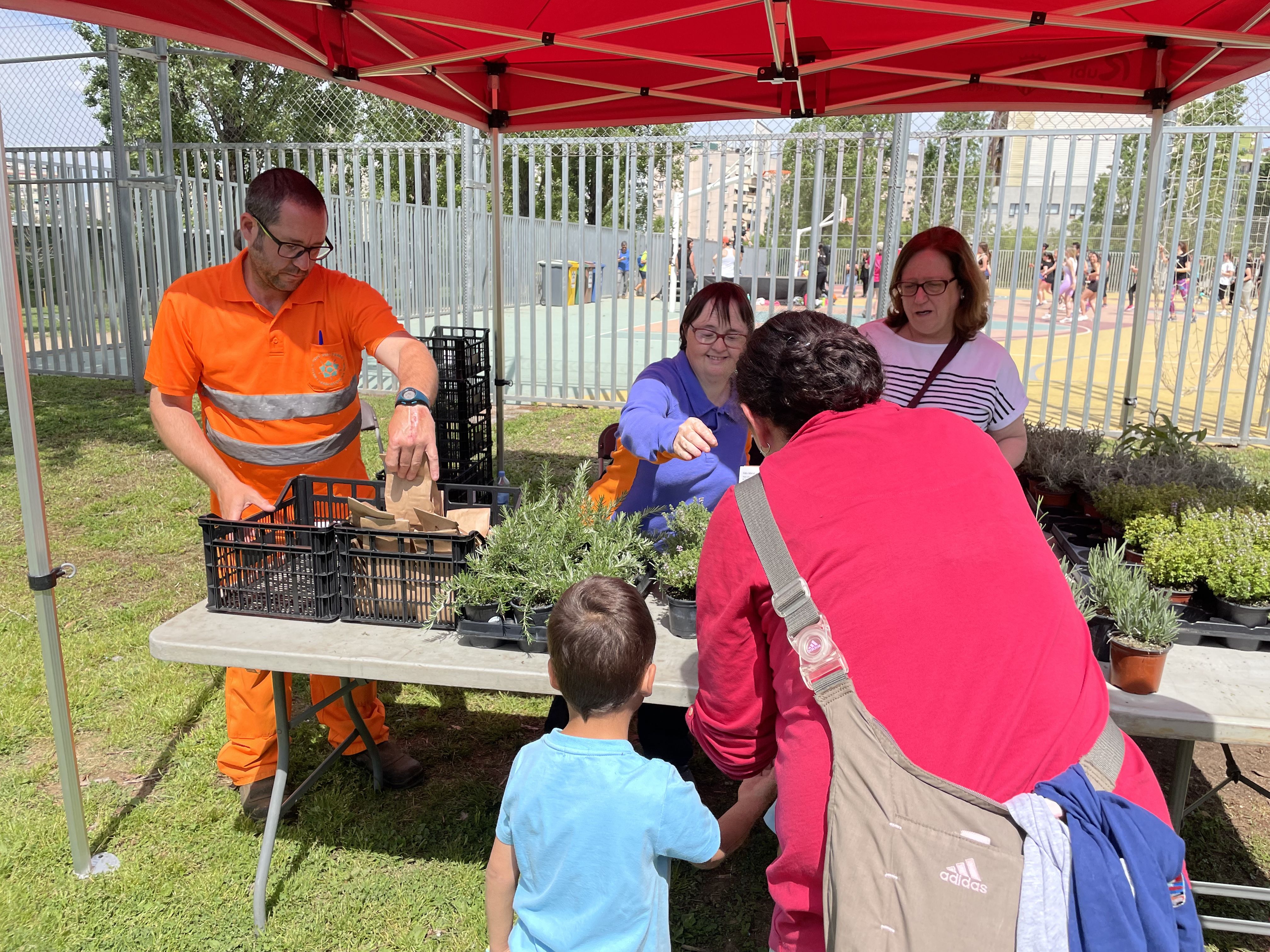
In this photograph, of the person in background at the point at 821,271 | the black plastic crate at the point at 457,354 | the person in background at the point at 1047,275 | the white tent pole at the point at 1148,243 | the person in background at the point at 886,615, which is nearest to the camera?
the person in background at the point at 886,615

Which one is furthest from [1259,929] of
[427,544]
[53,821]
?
[53,821]

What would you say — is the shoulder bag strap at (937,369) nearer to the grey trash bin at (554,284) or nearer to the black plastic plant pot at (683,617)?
the black plastic plant pot at (683,617)

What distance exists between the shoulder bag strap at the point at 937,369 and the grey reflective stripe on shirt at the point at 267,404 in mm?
2004

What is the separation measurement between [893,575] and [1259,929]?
190 cm

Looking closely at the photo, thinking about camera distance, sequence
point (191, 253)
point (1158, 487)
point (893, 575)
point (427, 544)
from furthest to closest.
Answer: point (191, 253), point (1158, 487), point (427, 544), point (893, 575)

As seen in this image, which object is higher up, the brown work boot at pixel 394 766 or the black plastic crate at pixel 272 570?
the black plastic crate at pixel 272 570

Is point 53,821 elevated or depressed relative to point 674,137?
depressed

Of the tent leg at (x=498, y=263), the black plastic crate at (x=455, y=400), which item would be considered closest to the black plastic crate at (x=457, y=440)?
the black plastic crate at (x=455, y=400)

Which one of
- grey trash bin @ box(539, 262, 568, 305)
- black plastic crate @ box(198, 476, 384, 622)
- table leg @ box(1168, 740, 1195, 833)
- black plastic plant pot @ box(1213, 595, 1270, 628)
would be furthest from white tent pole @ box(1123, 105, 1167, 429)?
grey trash bin @ box(539, 262, 568, 305)

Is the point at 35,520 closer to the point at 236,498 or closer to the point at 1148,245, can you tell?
the point at 236,498

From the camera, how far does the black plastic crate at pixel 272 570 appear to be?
90.0 inches

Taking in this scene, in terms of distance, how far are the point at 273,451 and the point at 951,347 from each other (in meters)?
2.31

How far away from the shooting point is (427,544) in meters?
2.32

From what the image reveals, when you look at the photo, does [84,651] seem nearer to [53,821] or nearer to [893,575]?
[53,821]
